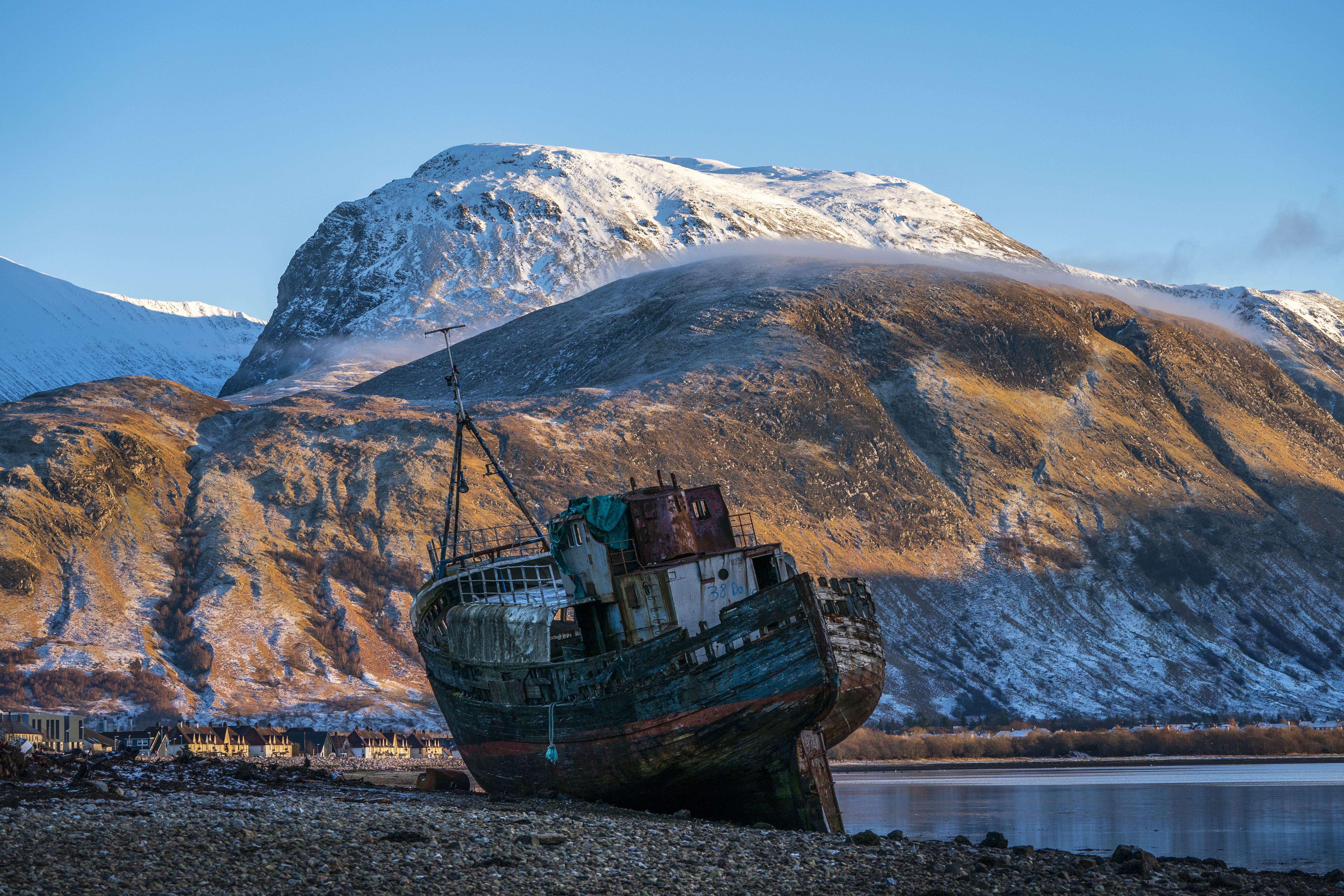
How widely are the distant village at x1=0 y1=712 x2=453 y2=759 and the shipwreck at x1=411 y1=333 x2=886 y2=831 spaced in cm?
3848

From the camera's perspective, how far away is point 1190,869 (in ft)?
96.9

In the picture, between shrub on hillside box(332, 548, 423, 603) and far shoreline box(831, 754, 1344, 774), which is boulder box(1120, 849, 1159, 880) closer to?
far shoreline box(831, 754, 1344, 774)

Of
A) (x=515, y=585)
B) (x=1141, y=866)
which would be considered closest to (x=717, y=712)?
(x=1141, y=866)

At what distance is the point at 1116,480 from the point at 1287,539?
70.6 feet

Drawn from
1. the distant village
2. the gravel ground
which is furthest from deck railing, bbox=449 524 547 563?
the distant village

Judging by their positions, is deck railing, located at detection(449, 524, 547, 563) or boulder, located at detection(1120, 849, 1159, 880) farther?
deck railing, located at detection(449, 524, 547, 563)

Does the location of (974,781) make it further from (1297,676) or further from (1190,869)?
(1297,676)

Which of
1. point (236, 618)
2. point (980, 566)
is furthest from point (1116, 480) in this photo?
point (236, 618)

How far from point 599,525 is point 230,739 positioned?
59222 mm

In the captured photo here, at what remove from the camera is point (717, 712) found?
33.1 m

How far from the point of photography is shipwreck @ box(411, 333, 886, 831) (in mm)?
32844

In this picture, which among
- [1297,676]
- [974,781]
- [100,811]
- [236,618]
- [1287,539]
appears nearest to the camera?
[100,811]

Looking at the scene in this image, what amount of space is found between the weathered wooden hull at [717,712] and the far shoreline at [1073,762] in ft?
207

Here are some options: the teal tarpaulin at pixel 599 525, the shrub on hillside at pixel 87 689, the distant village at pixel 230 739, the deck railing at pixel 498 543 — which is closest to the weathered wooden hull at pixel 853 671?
the teal tarpaulin at pixel 599 525
